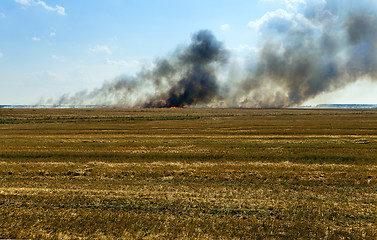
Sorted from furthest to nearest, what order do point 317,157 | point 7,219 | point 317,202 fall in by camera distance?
point 317,157
point 317,202
point 7,219

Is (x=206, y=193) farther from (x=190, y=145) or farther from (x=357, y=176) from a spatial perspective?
(x=190, y=145)

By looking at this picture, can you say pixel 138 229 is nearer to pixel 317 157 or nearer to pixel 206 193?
pixel 206 193

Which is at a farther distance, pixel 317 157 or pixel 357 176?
pixel 317 157

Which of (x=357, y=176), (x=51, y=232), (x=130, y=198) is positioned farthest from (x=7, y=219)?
(x=357, y=176)

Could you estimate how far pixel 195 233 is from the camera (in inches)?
387

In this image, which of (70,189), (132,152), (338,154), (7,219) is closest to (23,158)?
(132,152)

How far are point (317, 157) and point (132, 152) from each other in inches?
637

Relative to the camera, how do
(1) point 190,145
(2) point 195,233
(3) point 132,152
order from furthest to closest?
(1) point 190,145
(3) point 132,152
(2) point 195,233

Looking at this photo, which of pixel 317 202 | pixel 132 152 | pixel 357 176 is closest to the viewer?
pixel 317 202

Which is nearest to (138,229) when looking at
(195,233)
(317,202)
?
(195,233)

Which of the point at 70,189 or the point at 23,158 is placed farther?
the point at 23,158

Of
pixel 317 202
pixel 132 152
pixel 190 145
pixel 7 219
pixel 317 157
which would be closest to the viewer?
pixel 7 219

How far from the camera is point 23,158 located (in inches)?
934

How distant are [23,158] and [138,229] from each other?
1829 centimetres
